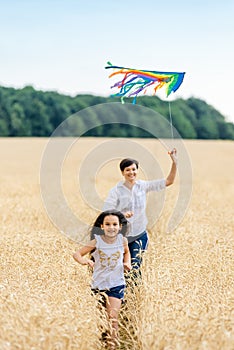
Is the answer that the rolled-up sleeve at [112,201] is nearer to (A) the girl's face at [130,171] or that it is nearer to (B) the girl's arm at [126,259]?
(A) the girl's face at [130,171]

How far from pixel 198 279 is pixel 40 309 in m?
2.27

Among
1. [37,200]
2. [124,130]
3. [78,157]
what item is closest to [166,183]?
[37,200]

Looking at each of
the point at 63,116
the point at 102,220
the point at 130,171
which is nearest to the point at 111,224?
the point at 102,220

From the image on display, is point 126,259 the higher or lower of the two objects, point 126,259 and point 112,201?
the lower

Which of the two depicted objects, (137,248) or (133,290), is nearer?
(133,290)

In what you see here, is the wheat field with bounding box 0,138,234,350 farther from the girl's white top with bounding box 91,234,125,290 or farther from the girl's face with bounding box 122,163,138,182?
the girl's face with bounding box 122,163,138,182

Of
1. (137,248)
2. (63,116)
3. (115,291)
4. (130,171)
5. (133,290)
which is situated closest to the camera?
(115,291)

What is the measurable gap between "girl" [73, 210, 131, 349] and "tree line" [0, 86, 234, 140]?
3458cm

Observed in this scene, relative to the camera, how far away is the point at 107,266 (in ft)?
21.0

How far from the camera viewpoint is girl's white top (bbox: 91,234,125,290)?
6.36 m

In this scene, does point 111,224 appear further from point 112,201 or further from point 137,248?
point 137,248

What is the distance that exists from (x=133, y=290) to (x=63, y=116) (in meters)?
41.6


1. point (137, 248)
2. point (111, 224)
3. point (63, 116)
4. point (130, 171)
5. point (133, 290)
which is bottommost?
point (133, 290)

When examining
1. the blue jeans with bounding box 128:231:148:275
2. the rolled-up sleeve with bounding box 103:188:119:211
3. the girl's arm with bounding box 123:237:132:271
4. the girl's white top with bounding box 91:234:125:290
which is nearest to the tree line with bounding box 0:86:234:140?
the blue jeans with bounding box 128:231:148:275
